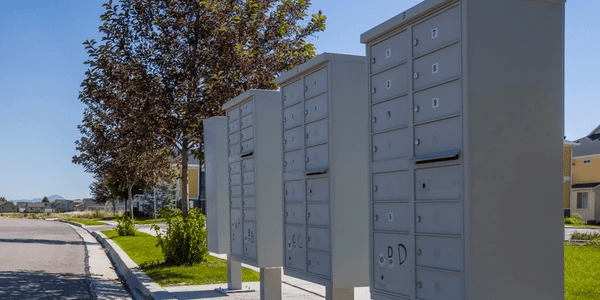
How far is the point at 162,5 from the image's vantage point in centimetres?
1427

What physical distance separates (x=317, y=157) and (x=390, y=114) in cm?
164

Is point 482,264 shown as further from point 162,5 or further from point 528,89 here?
point 162,5

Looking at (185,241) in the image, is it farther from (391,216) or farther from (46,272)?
(391,216)

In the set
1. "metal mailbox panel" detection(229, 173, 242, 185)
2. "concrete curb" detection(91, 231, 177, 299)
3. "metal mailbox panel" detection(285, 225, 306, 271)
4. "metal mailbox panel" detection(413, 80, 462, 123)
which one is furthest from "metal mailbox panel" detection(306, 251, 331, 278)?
"concrete curb" detection(91, 231, 177, 299)

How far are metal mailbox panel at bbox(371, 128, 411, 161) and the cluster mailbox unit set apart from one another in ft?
10.8

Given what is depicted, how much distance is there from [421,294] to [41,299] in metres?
7.44

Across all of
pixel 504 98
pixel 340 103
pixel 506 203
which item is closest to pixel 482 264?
pixel 506 203

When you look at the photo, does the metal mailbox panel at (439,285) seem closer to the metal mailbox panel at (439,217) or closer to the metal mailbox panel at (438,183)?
the metal mailbox panel at (439,217)

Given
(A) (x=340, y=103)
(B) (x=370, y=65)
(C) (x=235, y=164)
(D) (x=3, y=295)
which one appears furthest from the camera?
(D) (x=3, y=295)

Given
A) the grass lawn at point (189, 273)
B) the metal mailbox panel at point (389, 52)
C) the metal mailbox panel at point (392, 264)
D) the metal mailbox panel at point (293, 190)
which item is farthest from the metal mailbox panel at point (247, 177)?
the metal mailbox panel at point (389, 52)

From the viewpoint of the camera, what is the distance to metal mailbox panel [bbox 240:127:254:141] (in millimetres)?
9438

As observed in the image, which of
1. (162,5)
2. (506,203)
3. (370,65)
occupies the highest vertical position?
(162,5)

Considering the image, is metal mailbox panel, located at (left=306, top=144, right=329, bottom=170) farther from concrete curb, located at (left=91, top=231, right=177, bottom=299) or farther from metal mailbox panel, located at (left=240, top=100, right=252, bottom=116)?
concrete curb, located at (left=91, top=231, right=177, bottom=299)

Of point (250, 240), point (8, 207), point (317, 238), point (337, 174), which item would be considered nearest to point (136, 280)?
point (250, 240)
